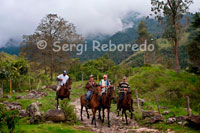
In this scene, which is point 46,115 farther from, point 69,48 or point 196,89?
point 69,48

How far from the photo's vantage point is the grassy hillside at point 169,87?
683 inches

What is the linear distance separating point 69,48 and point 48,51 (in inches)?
145

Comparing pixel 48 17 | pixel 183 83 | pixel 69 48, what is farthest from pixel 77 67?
pixel 183 83

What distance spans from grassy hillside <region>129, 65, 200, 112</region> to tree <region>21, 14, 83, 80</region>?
1441cm

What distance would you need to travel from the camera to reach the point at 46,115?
9.21m

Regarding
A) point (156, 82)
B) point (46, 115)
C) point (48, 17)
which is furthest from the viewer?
point (48, 17)

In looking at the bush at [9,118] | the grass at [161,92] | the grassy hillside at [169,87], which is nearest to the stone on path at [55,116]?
the bush at [9,118]

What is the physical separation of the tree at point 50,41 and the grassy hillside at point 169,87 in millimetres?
14407

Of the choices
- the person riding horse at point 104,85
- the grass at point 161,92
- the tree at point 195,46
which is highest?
the tree at point 195,46

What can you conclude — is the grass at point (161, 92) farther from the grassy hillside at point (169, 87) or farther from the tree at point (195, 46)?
the tree at point (195, 46)

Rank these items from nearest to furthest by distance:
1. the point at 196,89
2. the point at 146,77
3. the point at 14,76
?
the point at 196,89 < the point at 14,76 < the point at 146,77

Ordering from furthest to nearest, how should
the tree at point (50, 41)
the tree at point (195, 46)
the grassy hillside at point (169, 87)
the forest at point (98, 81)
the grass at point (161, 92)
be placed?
the tree at point (50, 41) → the tree at point (195, 46) → the grassy hillside at point (169, 87) → the grass at point (161, 92) → the forest at point (98, 81)

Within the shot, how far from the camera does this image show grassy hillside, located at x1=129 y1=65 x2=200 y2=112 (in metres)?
17.3

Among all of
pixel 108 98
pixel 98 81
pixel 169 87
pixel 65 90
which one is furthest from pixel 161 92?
pixel 65 90
